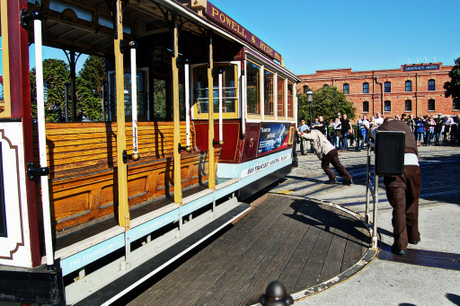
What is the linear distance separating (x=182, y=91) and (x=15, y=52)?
15.3 feet

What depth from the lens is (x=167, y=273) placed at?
429cm

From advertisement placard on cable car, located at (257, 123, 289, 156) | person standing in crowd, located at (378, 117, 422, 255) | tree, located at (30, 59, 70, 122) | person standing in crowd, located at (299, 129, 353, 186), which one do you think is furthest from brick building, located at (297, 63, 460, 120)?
person standing in crowd, located at (378, 117, 422, 255)

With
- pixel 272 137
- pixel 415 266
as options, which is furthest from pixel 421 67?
pixel 415 266

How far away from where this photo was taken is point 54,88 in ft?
27.0

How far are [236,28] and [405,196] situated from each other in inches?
146

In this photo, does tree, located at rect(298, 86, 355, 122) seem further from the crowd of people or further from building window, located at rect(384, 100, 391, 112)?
the crowd of people

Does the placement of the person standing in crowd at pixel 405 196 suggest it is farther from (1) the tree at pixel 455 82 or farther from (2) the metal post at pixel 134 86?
(1) the tree at pixel 455 82

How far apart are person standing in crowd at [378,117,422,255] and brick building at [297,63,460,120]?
1635 inches

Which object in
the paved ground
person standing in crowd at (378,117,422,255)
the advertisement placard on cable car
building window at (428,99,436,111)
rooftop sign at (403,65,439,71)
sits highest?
rooftop sign at (403,65,439,71)

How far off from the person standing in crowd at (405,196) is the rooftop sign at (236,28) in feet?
9.40

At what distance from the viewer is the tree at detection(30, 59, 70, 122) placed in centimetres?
734

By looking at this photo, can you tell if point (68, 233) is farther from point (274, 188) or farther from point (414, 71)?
point (414, 71)

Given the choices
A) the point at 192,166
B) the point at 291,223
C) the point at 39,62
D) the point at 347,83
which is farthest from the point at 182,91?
the point at 347,83

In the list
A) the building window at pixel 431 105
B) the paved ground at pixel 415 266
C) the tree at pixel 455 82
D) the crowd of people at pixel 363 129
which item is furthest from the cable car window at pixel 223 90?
the building window at pixel 431 105
